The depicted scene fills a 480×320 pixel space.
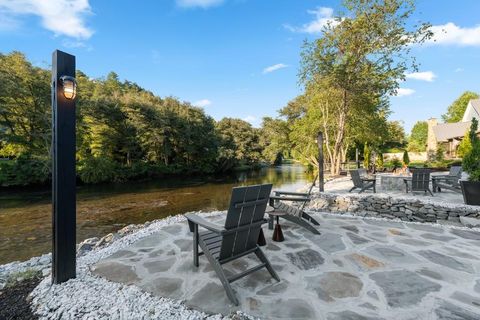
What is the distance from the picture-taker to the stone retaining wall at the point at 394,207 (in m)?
4.73

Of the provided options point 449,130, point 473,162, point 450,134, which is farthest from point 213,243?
point 449,130

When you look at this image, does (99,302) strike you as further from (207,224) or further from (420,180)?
(420,180)

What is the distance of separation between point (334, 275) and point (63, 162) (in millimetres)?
2893

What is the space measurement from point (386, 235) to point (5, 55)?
20.5m

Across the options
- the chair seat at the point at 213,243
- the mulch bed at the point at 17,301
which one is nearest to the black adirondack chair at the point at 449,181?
the chair seat at the point at 213,243

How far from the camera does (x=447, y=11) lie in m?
9.01

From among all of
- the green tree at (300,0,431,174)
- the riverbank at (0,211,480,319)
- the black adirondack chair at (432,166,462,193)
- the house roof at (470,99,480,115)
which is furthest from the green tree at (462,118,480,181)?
the house roof at (470,99,480,115)

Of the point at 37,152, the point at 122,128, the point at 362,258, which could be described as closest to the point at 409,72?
the point at 362,258

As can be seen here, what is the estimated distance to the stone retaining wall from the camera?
473 centimetres

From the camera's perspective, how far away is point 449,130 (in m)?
25.5

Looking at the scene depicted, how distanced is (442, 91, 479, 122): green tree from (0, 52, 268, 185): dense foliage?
35.3 m

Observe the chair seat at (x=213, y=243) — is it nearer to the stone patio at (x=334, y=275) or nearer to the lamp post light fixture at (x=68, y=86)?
the stone patio at (x=334, y=275)

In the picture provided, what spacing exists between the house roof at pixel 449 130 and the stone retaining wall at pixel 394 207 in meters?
24.6

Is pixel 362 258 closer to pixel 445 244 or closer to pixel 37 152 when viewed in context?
pixel 445 244
